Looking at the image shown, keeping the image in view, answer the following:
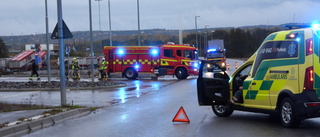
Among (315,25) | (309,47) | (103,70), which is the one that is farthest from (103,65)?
(309,47)

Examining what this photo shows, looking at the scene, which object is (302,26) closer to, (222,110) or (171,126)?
(222,110)

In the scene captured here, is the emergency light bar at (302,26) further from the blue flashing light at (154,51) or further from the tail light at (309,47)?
the blue flashing light at (154,51)

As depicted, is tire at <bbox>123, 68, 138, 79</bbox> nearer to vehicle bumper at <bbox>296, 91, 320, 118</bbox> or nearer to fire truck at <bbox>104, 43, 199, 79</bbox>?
fire truck at <bbox>104, 43, 199, 79</bbox>

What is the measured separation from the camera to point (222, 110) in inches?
493

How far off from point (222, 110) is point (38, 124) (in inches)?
194

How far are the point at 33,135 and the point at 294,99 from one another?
232 inches

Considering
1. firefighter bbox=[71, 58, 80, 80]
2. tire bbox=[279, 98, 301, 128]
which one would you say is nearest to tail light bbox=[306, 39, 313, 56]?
tire bbox=[279, 98, 301, 128]

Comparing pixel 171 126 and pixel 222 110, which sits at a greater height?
pixel 222 110

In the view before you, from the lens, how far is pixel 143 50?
1451 inches

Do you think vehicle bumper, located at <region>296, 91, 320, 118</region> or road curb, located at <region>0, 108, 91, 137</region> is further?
road curb, located at <region>0, 108, 91, 137</region>

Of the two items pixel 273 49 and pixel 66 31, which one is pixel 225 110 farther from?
pixel 66 31

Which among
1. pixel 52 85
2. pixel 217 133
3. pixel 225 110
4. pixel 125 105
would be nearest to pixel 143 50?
pixel 52 85

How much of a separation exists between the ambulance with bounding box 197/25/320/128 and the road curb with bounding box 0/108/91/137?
411 centimetres

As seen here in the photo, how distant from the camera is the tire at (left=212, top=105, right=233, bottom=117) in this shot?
12.3 meters
